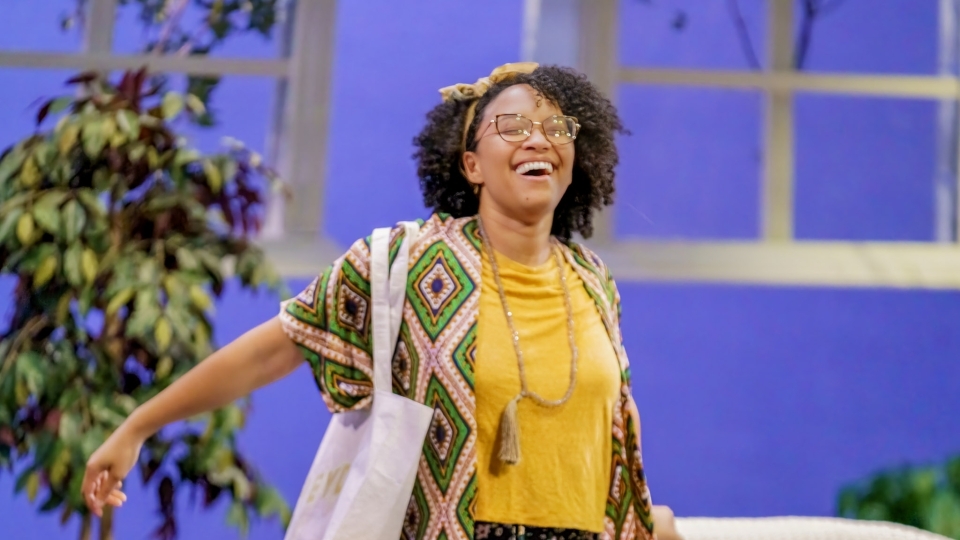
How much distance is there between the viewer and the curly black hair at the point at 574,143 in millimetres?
1325

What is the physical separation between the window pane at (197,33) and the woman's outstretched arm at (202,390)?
187 cm

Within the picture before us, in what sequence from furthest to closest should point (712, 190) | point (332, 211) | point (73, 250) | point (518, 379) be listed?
point (712, 190), point (332, 211), point (73, 250), point (518, 379)

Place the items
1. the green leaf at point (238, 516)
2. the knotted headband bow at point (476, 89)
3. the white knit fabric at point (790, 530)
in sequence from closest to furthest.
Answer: the knotted headband bow at point (476, 89) < the white knit fabric at point (790, 530) < the green leaf at point (238, 516)

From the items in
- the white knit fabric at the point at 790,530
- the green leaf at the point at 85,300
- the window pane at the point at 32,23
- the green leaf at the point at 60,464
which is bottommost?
the green leaf at the point at 60,464

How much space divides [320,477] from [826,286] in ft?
6.95

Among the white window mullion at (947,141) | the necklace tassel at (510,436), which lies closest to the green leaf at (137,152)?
the necklace tassel at (510,436)

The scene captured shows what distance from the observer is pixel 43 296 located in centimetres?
232

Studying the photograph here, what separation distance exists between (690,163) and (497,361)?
6.41ft

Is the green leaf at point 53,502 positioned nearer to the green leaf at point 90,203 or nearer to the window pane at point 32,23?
the green leaf at point 90,203

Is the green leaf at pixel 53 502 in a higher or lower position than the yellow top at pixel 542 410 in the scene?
lower

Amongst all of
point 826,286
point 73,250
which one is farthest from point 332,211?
point 826,286

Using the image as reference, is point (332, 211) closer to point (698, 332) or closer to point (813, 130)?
point (698, 332)

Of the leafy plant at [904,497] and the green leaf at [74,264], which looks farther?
the leafy plant at [904,497]

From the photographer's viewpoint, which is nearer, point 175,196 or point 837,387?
point 175,196
